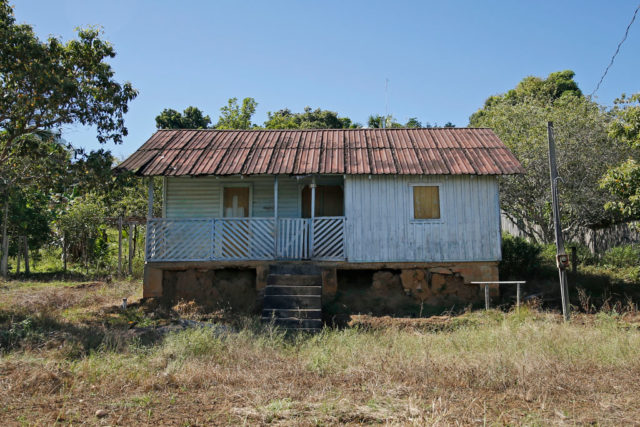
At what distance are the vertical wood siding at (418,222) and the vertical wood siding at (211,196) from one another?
2193mm

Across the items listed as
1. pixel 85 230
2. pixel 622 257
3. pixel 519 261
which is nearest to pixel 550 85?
pixel 622 257

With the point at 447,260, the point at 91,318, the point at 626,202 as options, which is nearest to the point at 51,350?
the point at 91,318

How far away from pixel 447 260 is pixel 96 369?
8.76 meters

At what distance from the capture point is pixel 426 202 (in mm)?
13125

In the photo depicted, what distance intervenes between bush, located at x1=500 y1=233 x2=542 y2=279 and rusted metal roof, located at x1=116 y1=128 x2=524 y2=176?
11.5 feet

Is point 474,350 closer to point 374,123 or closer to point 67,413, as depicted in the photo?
point 67,413

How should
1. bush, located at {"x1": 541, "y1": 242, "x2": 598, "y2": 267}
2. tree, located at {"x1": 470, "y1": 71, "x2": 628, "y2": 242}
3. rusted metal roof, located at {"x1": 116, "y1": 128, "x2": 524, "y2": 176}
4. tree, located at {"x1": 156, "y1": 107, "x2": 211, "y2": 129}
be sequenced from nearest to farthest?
rusted metal roof, located at {"x1": 116, "y1": 128, "x2": 524, "y2": 176}
tree, located at {"x1": 470, "y1": 71, "x2": 628, "y2": 242}
bush, located at {"x1": 541, "y1": 242, "x2": 598, "y2": 267}
tree, located at {"x1": 156, "y1": 107, "x2": 211, "y2": 129}

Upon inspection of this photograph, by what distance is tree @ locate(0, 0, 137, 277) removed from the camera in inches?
452

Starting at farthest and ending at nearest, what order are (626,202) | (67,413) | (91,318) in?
1. (626,202)
2. (91,318)
3. (67,413)

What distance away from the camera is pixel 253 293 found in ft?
42.4

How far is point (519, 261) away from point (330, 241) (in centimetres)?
639

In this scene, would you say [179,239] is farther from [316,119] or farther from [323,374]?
[316,119]

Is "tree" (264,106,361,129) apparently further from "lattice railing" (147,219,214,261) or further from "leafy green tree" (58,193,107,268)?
"lattice railing" (147,219,214,261)

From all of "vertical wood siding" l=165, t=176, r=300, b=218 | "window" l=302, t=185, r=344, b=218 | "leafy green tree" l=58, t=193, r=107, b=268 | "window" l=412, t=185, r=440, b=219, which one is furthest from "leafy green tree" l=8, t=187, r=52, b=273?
"window" l=412, t=185, r=440, b=219
